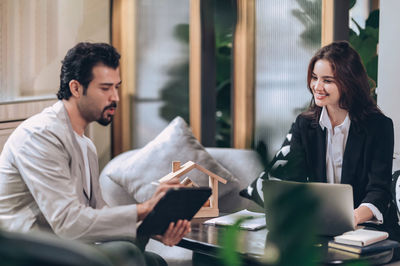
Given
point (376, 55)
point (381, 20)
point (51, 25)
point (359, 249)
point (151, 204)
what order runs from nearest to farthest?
point (359, 249) < point (151, 204) < point (381, 20) < point (376, 55) < point (51, 25)

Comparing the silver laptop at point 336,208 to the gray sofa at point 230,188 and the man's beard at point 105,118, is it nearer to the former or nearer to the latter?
the man's beard at point 105,118

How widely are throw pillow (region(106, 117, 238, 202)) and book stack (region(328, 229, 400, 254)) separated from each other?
52.6 inches

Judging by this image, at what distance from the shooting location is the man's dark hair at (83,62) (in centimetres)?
213

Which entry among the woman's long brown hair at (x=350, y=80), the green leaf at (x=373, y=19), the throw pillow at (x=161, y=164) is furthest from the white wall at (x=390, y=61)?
the throw pillow at (x=161, y=164)

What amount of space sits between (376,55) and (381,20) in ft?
0.88

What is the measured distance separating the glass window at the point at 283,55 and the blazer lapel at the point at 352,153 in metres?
0.94

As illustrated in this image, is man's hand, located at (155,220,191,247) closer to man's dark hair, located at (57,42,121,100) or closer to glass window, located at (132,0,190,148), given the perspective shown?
man's dark hair, located at (57,42,121,100)

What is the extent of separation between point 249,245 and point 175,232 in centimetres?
24

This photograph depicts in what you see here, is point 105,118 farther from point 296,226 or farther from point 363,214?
point 296,226

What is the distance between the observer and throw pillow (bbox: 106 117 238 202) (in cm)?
318

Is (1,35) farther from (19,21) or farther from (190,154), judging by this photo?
Answer: (190,154)

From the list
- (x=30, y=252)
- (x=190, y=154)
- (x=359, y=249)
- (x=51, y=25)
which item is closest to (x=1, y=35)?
(x=51, y=25)

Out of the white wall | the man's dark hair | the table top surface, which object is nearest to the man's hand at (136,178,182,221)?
the table top surface

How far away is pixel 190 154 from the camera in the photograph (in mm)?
3258
